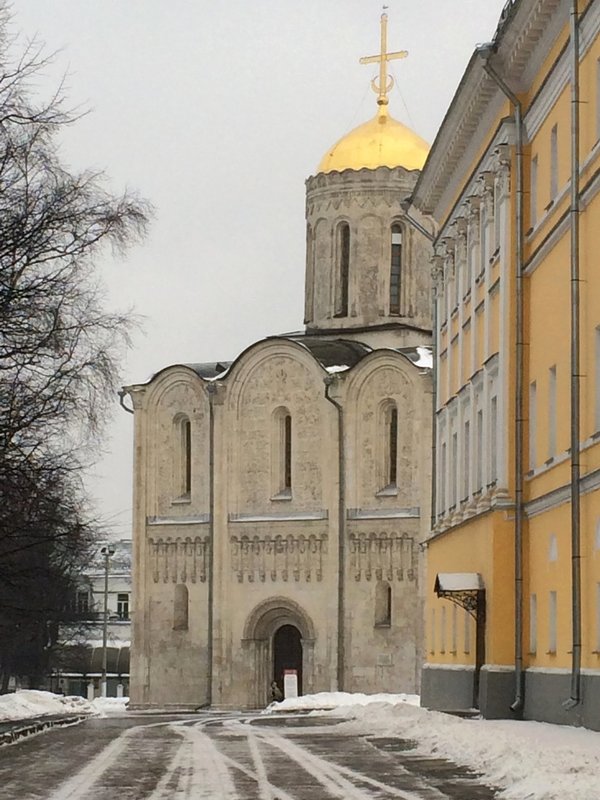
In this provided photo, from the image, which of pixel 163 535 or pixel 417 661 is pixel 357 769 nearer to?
pixel 417 661

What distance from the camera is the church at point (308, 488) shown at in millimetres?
53250

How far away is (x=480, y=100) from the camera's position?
29.4 metres

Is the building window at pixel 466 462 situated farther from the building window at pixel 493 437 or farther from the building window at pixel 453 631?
the building window at pixel 493 437

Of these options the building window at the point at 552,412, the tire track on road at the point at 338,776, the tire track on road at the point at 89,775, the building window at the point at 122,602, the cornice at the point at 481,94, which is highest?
the cornice at the point at 481,94

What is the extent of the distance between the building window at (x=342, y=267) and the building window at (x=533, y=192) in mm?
31488

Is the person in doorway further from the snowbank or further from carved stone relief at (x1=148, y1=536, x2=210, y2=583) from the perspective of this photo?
the snowbank

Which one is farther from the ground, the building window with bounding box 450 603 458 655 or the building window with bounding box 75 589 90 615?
the building window with bounding box 75 589 90 615

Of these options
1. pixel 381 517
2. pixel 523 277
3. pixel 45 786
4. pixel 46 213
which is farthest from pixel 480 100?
pixel 381 517

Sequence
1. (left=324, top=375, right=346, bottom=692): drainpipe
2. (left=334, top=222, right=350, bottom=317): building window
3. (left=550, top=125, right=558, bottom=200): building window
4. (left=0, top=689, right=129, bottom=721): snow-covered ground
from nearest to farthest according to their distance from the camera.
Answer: (left=550, top=125, right=558, bottom=200): building window → (left=0, top=689, right=129, bottom=721): snow-covered ground → (left=324, top=375, right=346, bottom=692): drainpipe → (left=334, top=222, right=350, bottom=317): building window

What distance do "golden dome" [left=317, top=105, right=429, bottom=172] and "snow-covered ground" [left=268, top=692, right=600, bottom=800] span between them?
107 ft

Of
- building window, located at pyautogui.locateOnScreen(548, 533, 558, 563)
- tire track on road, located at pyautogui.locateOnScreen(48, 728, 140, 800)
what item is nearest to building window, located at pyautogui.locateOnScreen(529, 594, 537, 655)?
building window, located at pyautogui.locateOnScreen(548, 533, 558, 563)

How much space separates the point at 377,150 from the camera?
5969cm

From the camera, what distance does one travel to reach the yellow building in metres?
22.3

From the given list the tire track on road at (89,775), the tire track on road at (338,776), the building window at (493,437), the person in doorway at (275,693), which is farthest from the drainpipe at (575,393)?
the person in doorway at (275,693)
